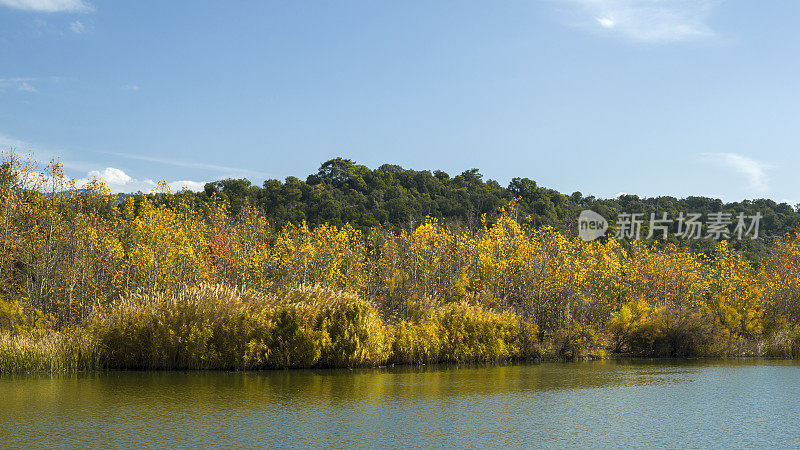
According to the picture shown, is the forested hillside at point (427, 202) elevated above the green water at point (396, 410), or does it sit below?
above

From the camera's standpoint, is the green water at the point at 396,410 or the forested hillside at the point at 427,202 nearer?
the green water at the point at 396,410

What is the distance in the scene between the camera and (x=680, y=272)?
42.4 m

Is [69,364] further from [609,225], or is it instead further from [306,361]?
[609,225]

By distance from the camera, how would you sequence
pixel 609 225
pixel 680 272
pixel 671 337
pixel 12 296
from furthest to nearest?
pixel 609 225
pixel 680 272
pixel 671 337
pixel 12 296

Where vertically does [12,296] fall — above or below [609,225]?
below

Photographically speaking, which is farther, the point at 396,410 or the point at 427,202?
the point at 427,202

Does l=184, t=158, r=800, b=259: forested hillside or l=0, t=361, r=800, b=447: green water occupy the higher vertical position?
l=184, t=158, r=800, b=259: forested hillside

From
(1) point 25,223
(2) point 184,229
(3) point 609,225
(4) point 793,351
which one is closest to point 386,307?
(2) point 184,229

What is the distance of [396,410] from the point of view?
16188mm

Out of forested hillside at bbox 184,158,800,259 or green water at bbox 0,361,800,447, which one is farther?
forested hillside at bbox 184,158,800,259

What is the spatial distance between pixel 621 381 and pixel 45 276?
23944 millimetres

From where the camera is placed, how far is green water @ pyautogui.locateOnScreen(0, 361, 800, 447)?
1312 cm

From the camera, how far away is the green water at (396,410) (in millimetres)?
13117

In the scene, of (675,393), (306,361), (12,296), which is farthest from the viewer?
(12,296)
